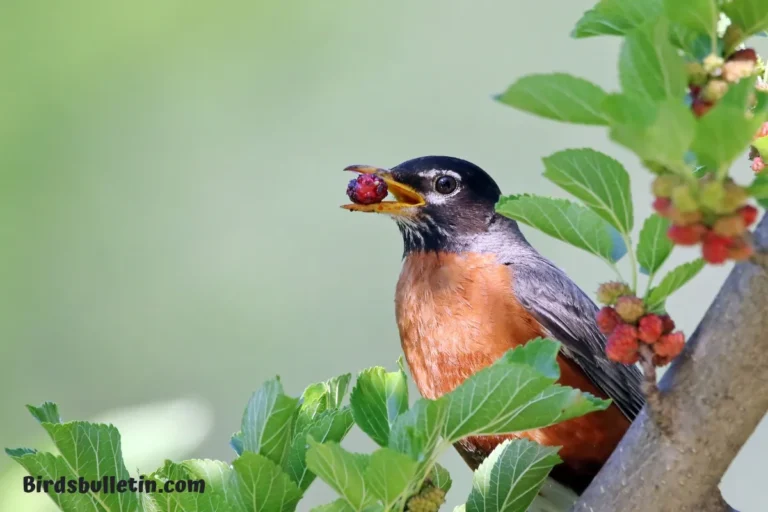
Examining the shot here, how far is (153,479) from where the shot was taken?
1.35 meters

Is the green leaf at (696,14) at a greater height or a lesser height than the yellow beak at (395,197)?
greater

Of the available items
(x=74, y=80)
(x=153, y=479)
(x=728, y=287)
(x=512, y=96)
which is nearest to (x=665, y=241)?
(x=728, y=287)

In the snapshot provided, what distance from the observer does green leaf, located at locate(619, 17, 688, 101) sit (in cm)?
98

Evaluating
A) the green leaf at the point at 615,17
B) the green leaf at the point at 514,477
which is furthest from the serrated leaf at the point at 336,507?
the green leaf at the point at 615,17

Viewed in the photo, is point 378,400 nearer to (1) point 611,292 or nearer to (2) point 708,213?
(1) point 611,292

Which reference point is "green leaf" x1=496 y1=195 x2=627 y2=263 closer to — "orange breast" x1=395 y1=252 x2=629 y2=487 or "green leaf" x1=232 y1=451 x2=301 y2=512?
"green leaf" x1=232 y1=451 x2=301 y2=512

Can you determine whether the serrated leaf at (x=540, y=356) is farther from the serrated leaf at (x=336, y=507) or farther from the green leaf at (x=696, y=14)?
the green leaf at (x=696, y=14)

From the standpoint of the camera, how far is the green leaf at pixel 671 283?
3.78 ft

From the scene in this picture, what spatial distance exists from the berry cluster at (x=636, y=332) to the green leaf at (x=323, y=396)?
1.69 feet

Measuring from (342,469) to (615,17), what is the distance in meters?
0.63

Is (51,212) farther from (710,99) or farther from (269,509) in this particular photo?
(710,99)

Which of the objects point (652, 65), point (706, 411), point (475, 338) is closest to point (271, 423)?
point (706, 411)

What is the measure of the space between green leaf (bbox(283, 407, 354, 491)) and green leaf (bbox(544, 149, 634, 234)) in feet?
1.49

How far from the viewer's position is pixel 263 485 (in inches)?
48.8
